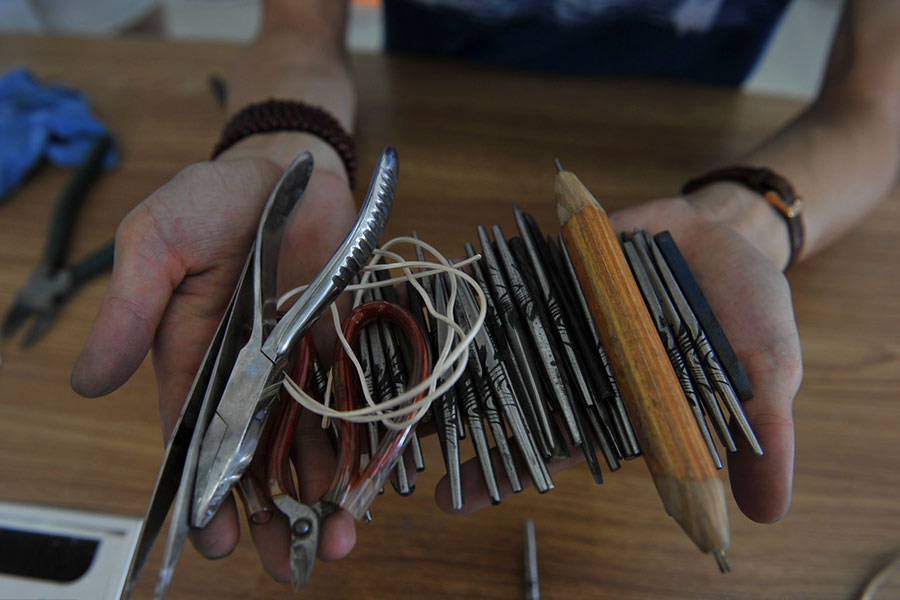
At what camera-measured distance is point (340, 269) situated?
47 cm

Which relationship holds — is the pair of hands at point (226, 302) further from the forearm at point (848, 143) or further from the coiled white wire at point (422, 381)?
the forearm at point (848, 143)

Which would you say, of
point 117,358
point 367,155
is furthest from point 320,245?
point 367,155

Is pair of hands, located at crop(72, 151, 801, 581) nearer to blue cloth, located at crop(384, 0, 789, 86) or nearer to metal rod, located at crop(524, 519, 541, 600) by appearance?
metal rod, located at crop(524, 519, 541, 600)

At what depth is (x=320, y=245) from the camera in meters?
0.62

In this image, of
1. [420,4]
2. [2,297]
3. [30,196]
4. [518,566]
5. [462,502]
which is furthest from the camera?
[420,4]

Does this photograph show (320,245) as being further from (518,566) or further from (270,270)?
(518,566)

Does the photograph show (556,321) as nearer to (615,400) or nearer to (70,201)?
(615,400)

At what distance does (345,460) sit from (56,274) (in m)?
0.55

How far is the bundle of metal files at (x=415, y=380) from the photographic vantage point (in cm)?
42

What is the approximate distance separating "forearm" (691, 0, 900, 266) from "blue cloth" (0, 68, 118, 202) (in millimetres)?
907

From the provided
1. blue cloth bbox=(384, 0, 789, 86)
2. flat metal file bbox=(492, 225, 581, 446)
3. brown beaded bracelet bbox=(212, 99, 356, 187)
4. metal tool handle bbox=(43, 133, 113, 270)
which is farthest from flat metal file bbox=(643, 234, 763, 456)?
metal tool handle bbox=(43, 133, 113, 270)

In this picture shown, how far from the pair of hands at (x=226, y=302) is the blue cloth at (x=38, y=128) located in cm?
46

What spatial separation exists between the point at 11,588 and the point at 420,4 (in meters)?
Result: 0.97

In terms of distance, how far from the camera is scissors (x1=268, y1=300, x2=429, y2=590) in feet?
1.35
